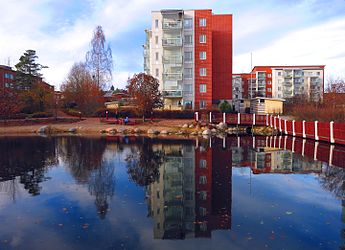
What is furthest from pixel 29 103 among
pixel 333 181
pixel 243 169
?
pixel 333 181

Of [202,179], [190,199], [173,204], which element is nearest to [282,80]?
[202,179]

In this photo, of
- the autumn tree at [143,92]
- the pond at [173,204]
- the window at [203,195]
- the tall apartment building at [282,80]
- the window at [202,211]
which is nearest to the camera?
the pond at [173,204]

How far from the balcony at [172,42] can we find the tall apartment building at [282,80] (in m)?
50.8

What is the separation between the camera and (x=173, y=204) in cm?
788

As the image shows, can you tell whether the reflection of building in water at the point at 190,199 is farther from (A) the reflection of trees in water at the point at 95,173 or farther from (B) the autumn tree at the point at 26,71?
(B) the autumn tree at the point at 26,71

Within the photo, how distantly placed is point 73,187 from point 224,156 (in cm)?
865

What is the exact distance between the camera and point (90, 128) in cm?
3438

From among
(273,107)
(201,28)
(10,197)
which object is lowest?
(10,197)

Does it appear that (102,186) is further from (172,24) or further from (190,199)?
(172,24)

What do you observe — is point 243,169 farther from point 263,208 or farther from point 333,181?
point 263,208

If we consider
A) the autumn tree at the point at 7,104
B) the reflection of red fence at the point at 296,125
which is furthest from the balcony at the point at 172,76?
the autumn tree at the point at 7,104

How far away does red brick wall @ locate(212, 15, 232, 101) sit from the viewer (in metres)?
58.0

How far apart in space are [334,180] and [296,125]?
17.5 m

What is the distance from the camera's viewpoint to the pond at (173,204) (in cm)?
571
